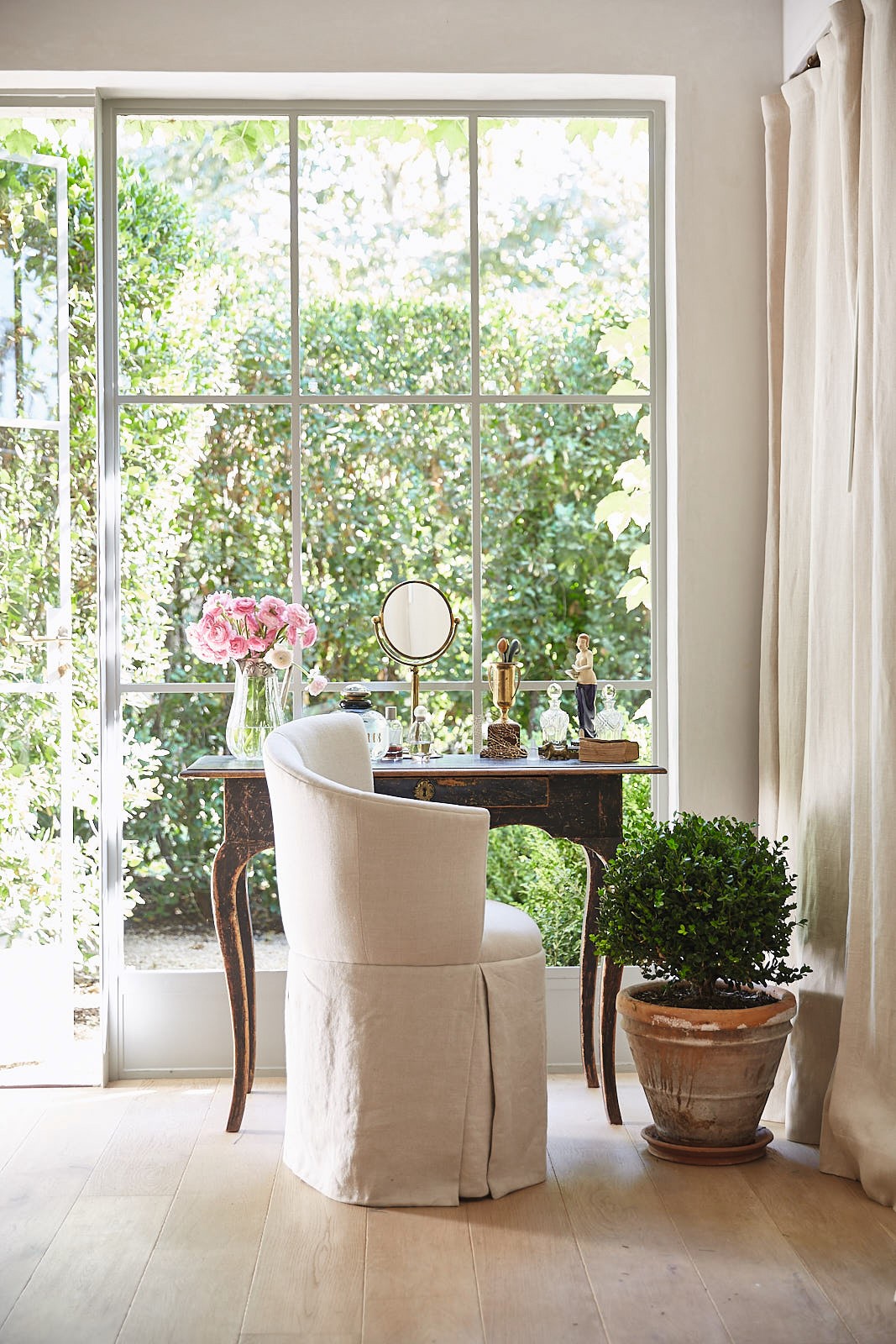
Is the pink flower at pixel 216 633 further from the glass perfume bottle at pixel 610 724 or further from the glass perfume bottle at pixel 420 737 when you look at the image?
the glass perfume bottle at pixel 610 724

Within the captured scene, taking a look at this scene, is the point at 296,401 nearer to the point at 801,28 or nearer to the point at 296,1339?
the point at 801,28

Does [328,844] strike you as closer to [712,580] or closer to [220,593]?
[220,593]

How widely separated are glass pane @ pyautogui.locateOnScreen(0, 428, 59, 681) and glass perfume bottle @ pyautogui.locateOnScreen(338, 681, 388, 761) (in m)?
→ 0.83

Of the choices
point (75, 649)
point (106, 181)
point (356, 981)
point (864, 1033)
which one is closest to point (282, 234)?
point (106, 181)

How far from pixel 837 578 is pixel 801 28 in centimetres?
140

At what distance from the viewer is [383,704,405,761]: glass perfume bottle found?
321cm

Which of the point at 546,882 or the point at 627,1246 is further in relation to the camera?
the point at 546,882

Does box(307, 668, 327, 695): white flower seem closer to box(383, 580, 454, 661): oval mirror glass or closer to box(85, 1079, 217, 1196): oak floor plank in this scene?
box(383, 580, 454, 661): oval mirror glass

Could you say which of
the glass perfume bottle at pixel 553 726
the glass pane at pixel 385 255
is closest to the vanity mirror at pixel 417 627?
the glass perfume bottle at pixel 553 726

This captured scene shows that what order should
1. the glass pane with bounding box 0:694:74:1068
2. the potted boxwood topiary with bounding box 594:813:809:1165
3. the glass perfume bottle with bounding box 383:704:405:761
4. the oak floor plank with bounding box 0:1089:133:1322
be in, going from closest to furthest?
the oak floor plank with bounding box 0:1089:133:1322 < the potted boxwood topiary with bounding box 594:813:809:1165 < the glass perfume bottle with bounding box 383:704:405:761 < the glass pane with bounding box 0:694:74:1068

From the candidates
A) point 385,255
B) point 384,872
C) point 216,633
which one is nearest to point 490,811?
point 384,872

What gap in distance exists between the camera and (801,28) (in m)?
3.11

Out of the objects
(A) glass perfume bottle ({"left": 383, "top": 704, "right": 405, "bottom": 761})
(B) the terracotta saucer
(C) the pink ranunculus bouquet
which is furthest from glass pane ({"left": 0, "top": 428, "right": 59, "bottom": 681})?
(B) the terracotta saucer

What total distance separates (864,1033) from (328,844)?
1172 mm
